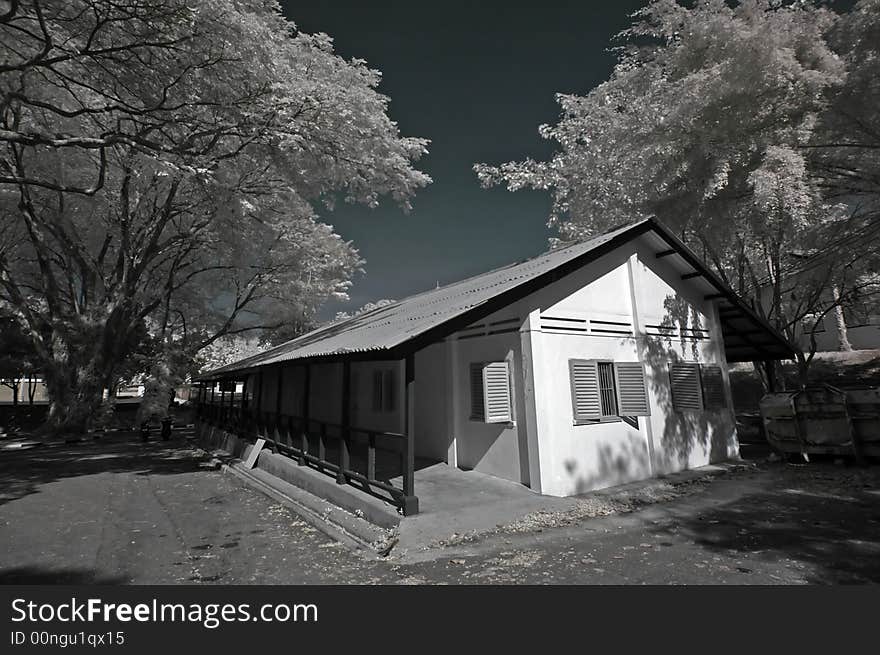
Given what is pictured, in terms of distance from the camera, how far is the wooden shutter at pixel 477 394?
30.6 ft

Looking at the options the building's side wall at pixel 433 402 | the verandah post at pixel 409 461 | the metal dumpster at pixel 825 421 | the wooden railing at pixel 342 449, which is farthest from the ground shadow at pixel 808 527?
the building's side wall at pixel 433 402

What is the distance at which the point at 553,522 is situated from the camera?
6.64m

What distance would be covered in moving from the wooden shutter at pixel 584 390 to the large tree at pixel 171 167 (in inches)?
341

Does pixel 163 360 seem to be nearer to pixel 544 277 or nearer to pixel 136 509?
pixel 136 509

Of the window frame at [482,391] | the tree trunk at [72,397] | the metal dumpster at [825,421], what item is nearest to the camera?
the window frame at [482,391]

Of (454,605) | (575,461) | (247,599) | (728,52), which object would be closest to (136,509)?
(247,599)

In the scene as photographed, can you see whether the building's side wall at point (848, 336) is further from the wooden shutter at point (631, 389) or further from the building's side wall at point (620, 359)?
the wooden shutter at point (631, 389)

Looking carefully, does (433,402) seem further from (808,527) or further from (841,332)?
(841,332)

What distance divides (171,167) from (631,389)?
11.3 metres

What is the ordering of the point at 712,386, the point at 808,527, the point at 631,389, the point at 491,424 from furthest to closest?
the point at 712,386
the point at 631,389
the point at 491,424
the point at 808,527

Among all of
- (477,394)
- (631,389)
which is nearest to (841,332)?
(631,389)

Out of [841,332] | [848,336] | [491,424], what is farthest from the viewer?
[848,336]

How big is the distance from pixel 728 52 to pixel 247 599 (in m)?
14.0

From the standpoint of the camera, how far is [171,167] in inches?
373
